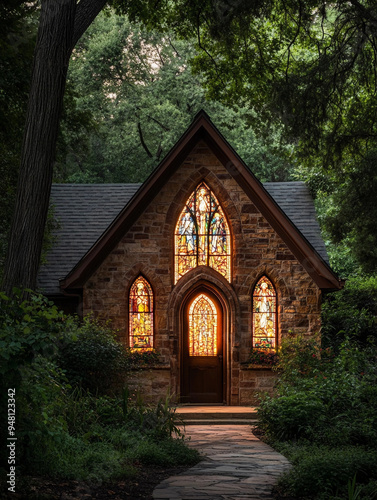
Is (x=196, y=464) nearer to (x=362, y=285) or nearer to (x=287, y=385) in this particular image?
(x=287, y=385)

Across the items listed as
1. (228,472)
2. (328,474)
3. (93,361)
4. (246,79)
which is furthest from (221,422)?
(246,79)

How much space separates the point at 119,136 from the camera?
2825 centimetres

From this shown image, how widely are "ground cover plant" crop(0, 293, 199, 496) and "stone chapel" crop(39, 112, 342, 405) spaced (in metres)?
3.33

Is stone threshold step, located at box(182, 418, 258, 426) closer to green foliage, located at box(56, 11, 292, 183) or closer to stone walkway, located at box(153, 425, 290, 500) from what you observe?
stone walkway, located at box(153, 425, 290, 500)

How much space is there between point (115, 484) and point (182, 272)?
8045 mm

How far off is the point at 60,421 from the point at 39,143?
141 inches

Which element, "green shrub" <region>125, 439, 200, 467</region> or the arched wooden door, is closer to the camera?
"green shrub" <region>125, 439, 200, 467</region>

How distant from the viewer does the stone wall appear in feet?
47.4

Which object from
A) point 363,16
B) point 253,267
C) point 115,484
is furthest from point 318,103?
point 115,484

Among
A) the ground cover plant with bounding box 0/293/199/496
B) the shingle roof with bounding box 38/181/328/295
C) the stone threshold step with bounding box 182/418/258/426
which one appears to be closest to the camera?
the ground cover plant with bounding box 0/293/199/496

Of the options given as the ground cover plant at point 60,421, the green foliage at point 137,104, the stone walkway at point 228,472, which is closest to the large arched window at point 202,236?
the ground cover plant at point 60,421

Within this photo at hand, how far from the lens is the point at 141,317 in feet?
48.1

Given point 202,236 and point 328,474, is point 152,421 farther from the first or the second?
point 202,236

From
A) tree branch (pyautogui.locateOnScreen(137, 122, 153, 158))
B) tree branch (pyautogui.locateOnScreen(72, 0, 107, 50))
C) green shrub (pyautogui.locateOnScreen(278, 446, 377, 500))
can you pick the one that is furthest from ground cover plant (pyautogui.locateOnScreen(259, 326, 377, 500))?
tree branch (pyautogui.locateOnScreen(137, 122, 153, 158))
